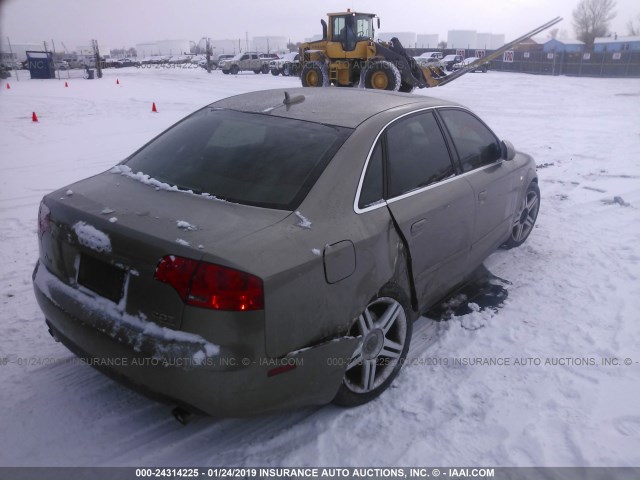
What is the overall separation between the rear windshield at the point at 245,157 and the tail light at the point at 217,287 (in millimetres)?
522

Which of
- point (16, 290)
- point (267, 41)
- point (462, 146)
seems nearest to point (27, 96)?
point (16, 290)

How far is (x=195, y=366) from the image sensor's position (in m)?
2.02

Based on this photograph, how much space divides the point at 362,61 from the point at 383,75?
6.55 feet

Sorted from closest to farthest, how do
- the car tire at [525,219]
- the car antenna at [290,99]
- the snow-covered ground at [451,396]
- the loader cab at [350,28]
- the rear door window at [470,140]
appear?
1. the snow-covered ground at [451,396]
2. the car antenna at [290,99]
3. the rear door window at [470,140]
4. the car tire at [525,219]
5. the loader cab at [350,28]

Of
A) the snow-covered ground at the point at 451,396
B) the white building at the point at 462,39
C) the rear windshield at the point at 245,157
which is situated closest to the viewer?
the snow-covered ground at the point at 451,396

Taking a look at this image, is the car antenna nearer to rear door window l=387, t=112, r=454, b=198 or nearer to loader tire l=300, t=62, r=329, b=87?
rear door window l=387, t=112, r=454, b=198

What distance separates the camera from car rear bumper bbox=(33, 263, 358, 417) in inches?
80.0

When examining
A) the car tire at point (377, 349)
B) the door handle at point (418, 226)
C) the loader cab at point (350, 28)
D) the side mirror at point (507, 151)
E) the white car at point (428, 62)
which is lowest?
the car tire at point (377, 349)

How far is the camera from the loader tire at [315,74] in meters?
18.0

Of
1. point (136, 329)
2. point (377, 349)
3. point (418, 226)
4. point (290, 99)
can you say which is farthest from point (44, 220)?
point (418, 226)

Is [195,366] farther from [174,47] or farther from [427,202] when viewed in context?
[174,47]

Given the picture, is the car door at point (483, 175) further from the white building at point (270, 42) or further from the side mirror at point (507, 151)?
the white building at point (270, 42)

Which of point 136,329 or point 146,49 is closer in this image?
point 136,329

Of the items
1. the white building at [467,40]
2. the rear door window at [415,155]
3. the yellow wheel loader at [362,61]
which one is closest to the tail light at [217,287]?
the rear door window at [415,155]
